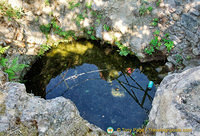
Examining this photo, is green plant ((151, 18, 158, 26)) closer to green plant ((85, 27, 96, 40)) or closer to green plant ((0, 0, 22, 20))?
green plant ((85, 27, 96, 40))

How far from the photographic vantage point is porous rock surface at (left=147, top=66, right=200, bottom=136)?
2849mm

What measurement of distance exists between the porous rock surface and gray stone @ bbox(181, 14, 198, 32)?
4637 mm

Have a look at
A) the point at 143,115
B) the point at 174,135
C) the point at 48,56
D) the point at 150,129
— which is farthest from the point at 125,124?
the point at 48,56

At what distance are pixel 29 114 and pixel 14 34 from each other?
5.70m

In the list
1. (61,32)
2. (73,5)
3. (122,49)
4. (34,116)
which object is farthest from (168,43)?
(34,116)

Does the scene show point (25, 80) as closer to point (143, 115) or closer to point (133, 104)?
point (133, 104)

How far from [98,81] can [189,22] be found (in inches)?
215

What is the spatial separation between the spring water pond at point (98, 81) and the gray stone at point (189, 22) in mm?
2239

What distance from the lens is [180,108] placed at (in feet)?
10.0

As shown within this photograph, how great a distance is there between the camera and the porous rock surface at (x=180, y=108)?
2.85 metres

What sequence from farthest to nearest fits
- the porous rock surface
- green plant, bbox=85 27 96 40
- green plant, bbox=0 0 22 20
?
green plant, bbox=85 27 96 40 < green plant, bbox=0 0 22 20 < the porous rock surface

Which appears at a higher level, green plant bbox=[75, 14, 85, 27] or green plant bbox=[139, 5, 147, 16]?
green plant bbox=[139, 5, 147, 16]

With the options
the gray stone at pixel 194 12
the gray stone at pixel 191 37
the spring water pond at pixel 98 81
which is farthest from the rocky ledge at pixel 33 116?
the gray stone at pixel 194 12

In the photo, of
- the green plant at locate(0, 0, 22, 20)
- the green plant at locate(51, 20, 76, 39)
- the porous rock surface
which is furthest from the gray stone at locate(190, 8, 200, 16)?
the green plant at locate(0, 0, 22, 20)
